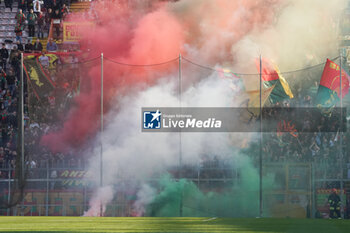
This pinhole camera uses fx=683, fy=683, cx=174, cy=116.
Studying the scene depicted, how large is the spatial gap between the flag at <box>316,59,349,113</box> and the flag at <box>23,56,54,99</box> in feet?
35.4

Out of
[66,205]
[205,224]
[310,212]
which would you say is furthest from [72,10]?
[205,224]

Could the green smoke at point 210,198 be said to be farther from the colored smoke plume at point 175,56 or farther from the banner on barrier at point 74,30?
the banner on barrier at point 74,30

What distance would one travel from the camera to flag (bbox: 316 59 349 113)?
1053 inches

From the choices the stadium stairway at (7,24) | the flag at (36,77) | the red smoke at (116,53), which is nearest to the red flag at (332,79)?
the red smoke at (116,53)

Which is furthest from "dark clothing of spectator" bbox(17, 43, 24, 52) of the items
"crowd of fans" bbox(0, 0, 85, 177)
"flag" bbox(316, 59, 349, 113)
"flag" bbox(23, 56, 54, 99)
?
"flag" bbox(316, 59, 349, 113)

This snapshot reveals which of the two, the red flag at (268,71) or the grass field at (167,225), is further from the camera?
the red flag at (268,71)

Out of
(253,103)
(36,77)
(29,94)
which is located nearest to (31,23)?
(29,94)

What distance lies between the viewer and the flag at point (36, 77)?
1031 inches

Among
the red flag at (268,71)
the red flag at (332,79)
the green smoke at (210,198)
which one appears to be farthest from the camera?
the red flag at (268,71)

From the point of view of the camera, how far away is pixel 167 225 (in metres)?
17.7

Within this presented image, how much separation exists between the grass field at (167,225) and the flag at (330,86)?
865cm

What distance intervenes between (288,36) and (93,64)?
9695mm

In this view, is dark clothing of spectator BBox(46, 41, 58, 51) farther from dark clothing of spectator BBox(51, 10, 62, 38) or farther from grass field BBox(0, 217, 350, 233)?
grass field BBox(0, 217, 350, 233)

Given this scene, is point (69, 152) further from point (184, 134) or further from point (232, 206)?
point (232, 206)
